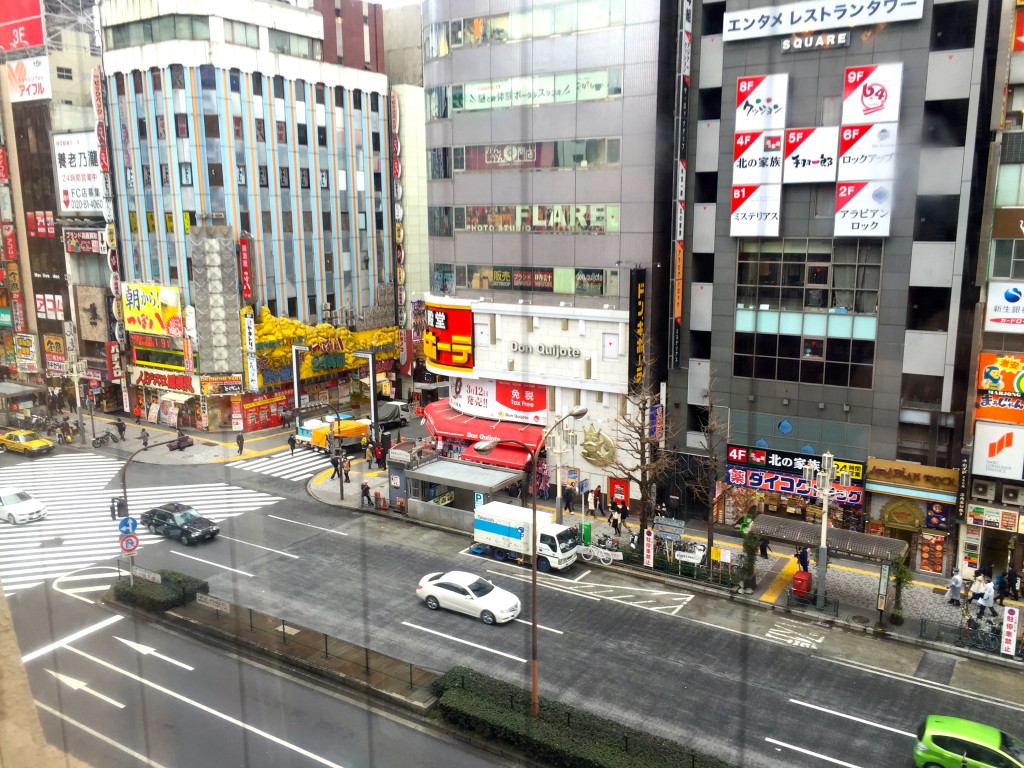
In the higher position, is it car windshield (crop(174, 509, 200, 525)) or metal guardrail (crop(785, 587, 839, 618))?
car windshield (crop(174, 509, 200, 525))

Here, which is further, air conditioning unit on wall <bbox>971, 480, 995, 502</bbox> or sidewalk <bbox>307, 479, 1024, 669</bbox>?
air conditioning unit on wall <bbox>971, 480, 995, 502</bbox>

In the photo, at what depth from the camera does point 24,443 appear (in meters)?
17.6

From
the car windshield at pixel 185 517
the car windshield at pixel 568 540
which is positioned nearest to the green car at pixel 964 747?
the car windshield at pixel 568 540

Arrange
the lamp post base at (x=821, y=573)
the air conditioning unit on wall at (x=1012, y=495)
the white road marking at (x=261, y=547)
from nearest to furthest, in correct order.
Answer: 1. the lamp post base at (x=821, y=573)
2. the air conditioning unit on wall at (x=1012, y=495)
3. the white road marking at (x=261, y=547)

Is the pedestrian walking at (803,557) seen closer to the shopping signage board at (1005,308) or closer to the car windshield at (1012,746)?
the shopping signage board at (1005,308)

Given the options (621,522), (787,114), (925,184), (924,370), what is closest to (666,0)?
(787,114)

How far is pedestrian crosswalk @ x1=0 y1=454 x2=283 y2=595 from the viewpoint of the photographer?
11531mm

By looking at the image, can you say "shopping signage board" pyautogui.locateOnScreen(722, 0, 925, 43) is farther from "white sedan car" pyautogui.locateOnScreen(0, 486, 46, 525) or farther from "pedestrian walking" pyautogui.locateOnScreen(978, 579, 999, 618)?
"white sedan car" pyautogui.locateOnScreen(0, 486, 46, 525)

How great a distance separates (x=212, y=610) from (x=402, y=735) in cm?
338

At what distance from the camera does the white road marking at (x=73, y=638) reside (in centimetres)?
870

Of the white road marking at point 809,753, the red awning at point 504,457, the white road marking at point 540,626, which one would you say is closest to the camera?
the white road marking at point 809,753

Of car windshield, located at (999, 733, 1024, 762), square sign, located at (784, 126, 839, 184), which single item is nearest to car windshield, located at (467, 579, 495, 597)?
car windshield, located at (999, 733, 1024, 762)

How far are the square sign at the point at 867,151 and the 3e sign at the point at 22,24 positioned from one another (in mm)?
12053

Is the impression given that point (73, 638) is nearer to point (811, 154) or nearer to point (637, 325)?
point (637, 325)
